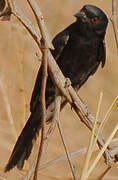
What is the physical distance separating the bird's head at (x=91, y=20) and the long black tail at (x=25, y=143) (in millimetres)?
798

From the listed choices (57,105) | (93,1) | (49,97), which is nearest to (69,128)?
(93,1)

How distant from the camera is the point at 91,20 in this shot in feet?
15.1

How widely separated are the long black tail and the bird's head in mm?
798

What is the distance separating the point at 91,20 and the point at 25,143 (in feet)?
3.97

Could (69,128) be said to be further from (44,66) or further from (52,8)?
(44,66)

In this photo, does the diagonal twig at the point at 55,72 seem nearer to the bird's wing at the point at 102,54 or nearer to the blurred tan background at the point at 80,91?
the bird's wing at the point at 102,54

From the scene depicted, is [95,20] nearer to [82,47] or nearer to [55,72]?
[82,47]

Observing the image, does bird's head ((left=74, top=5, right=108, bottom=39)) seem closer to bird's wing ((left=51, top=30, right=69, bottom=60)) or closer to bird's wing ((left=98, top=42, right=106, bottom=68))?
bird's wing ((left=98, top=42, right=106, bottom=68))

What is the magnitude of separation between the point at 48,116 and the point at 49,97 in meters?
0.26

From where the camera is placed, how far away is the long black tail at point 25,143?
383 centimetres

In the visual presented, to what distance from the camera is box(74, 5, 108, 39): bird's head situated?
4516mm

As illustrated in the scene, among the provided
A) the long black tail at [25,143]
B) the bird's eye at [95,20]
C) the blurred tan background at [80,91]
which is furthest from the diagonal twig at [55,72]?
the blurred tan background at [80,91]

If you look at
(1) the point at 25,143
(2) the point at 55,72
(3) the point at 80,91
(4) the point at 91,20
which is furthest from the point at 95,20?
(3) the point at 80,91

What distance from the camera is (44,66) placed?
2432 mm
